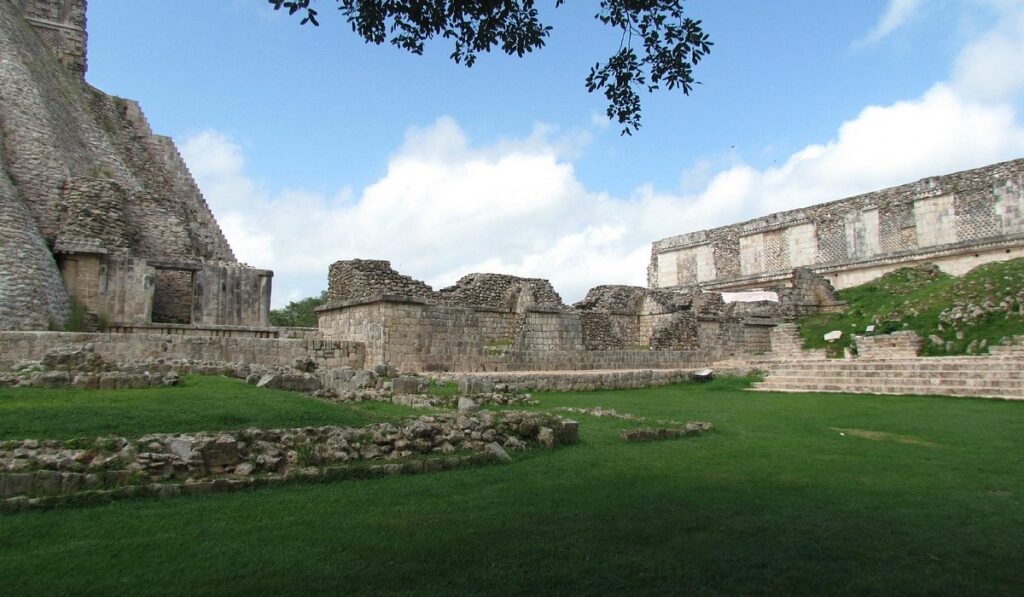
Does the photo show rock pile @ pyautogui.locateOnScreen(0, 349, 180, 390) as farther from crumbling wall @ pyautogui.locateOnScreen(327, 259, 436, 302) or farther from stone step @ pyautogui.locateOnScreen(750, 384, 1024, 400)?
stone step @ pyautogui.locateOnScreen(750, 384, 1024, 400)

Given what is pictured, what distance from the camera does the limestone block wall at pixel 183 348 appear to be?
1175 cm

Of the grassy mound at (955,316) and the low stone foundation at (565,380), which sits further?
the grassy mound at (955,316)

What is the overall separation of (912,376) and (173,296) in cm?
2247

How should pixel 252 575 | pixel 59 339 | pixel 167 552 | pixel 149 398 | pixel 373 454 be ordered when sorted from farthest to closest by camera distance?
pixel 59 339 < pixel 149 398 < pixel 373 454 < pixel 167 552 < pixel 252 575

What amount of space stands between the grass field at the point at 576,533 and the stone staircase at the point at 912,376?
23.9 feet

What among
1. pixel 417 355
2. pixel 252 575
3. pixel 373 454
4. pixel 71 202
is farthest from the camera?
pixel 71 202

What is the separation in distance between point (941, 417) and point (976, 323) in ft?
29.3

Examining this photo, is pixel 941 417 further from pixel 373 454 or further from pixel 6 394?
pixel 6 394

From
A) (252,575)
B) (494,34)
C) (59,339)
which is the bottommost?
(252,575)

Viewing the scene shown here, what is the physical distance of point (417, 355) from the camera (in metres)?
14.5

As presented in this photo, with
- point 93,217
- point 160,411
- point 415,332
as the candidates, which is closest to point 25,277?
point 93,217

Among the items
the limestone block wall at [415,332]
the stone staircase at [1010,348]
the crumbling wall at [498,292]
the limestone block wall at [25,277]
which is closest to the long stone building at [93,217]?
the limestone block wall at [25,277]

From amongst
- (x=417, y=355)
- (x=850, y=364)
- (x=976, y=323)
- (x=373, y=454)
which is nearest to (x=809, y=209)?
(x=976, y=323)

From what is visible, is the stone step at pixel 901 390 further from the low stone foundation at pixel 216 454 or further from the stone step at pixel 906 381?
the low stone foundation at pixel 216 454
